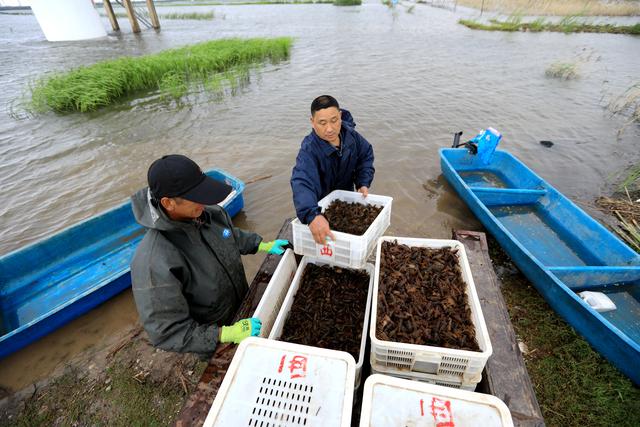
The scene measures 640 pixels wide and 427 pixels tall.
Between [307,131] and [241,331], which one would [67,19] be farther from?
[241,331]

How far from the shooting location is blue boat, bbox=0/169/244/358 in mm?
3740

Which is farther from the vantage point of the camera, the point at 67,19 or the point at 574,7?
the point at 574,7

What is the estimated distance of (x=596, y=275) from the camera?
3.86 meters

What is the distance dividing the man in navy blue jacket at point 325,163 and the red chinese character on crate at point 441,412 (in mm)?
1276

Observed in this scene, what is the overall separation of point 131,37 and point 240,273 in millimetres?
29562

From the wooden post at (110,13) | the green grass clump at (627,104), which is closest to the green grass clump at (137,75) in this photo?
the green grass clump at (627,104)

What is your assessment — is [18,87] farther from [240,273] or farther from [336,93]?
[240,273]

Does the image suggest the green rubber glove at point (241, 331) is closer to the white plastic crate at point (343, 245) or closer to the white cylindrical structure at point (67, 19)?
the white plastic crate at point (343, 245)

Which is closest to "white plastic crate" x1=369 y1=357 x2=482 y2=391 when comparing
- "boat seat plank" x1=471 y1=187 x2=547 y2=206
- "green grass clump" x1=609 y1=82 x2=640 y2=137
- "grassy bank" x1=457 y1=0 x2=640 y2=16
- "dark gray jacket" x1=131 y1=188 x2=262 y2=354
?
"dark gray jacket" x1=131 y1=188 x2=262 y2=354

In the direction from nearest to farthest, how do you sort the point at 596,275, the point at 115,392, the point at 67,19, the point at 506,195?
the point at 115,392 < the point at 596,275 < the point at 506,195 < the point at 67,19

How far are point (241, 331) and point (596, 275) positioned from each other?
4532mm

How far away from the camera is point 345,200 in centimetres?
306

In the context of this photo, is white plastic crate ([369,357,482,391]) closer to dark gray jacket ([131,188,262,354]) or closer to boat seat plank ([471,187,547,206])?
dark gray jacket ([131,188,262,354])

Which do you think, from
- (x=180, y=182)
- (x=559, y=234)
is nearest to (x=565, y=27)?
(x=559, y=234)
